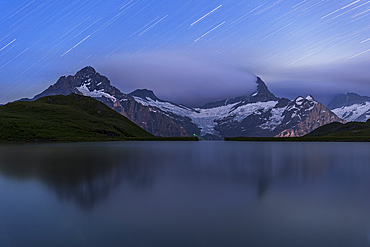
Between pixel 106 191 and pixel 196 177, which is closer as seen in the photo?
pixel 106 191

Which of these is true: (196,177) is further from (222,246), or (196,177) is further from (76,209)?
(222,246)

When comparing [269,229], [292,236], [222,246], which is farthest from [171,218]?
[292,236]

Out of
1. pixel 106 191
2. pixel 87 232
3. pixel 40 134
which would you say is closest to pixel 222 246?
pixel 87 232

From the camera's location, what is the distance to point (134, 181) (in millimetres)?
27750

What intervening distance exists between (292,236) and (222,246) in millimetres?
3735

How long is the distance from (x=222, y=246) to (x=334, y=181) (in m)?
21.9

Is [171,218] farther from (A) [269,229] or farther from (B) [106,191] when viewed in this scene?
(B) [106,191]

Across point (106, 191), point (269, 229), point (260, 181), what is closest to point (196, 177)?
point (260, 181)

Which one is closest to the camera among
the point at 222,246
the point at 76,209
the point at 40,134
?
the point at 222,246

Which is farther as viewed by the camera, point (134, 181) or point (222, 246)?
point (134, 181)

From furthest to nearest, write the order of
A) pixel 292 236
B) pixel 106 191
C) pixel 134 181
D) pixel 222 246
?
pixel 134 181, pixel 106 191, pixel 292 236, pixel 222 246

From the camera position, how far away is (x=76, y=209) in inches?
682

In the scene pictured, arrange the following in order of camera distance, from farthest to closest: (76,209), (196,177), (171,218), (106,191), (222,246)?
(196,177)
(106,191)
(76,209)
(171,218)
(222,246)

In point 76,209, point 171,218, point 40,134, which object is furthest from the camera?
point 40,134
